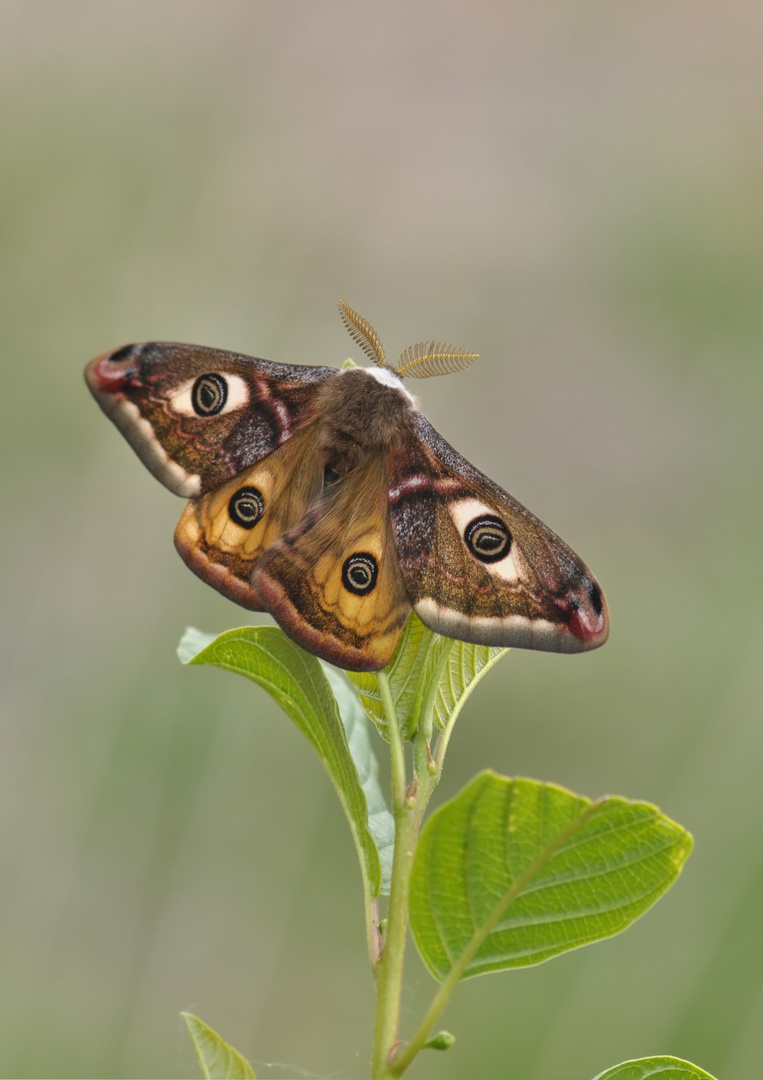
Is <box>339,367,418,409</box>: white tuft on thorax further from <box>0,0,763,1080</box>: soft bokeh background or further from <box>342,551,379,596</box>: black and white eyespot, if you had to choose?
<box>0,0,763,1080</box>: soft bokeh background

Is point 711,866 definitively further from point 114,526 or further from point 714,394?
point 114,526

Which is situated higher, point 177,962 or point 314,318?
point 314,318

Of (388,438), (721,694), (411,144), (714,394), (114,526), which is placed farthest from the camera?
(411,144)

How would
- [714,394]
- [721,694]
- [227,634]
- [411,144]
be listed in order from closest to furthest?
[227,634], [721,694], [714,394], [411,144]

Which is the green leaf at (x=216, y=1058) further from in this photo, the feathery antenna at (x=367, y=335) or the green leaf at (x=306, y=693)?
the feathery antenna at (x=367, y=335)

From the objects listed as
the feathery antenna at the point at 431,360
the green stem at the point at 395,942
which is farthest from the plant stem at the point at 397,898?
the feathery antenna at the point at 431,360

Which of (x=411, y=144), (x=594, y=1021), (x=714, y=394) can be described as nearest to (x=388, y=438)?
(x=594, y=1021)

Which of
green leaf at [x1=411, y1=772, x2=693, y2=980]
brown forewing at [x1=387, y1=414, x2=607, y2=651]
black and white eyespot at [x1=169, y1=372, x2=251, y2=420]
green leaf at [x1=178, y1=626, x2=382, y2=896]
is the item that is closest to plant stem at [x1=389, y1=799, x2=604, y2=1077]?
green leaf at [x1=411, y1=772, x2=693, y2=980]
